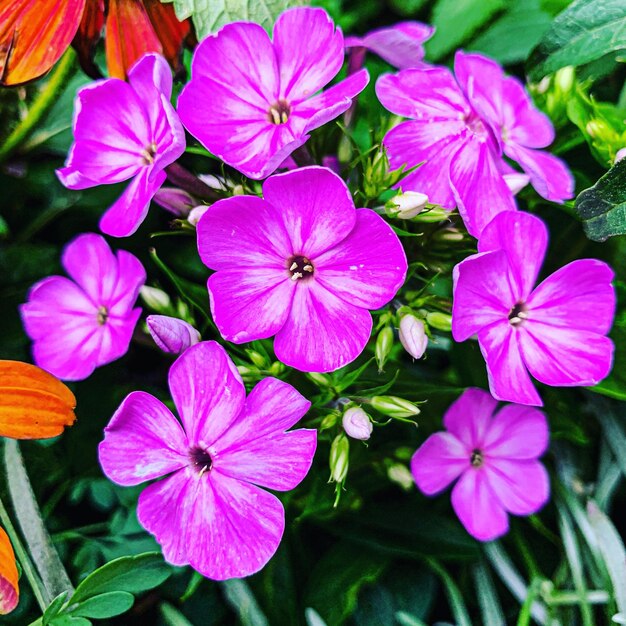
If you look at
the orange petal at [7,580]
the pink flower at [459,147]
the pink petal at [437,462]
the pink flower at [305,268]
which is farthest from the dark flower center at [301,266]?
the orange petal at [7,580]

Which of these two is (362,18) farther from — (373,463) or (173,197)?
(373,463)

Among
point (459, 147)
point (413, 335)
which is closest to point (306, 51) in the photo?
point (459, 147)

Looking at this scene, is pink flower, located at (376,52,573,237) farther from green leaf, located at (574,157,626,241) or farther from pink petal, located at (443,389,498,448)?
pink petal, located at (443,389,498,448)

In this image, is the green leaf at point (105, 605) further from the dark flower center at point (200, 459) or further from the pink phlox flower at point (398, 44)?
the pink phlox flower at point (398, 44)

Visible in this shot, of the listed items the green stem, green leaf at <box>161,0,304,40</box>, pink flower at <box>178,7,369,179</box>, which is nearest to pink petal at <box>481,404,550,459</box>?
pink flower at <box>178,7,369,179</box>

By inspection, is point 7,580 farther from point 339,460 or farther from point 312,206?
point 312,206
